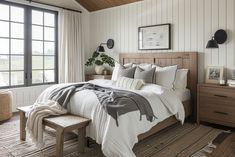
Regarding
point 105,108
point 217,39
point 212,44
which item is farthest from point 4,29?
point 217,39

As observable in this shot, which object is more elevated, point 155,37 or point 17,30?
point 17,30

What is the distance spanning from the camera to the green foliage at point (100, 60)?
16.8 feet

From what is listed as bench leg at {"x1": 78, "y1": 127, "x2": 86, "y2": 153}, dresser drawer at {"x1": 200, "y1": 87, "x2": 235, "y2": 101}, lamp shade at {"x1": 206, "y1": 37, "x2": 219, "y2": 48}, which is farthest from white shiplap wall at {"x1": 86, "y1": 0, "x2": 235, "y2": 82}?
bench leg at {"x1": 78, "y1": 127, "x2": 86, "y2": 153}

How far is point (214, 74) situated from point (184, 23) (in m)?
1.13

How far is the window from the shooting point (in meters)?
4.22

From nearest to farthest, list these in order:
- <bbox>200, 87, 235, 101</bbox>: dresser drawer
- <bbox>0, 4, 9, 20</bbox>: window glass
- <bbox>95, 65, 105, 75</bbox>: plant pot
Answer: <bbox>200, 87, 235, 101</bbox>: dresser drawer → <bbox>0, 4, 9, 20</bbox>: window glass → <bbox>95, 65, 105, 75</bbox>: plant pot

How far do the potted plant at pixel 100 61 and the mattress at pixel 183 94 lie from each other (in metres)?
2.02

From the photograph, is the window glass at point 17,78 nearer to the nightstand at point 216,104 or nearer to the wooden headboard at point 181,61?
the wooden headboard at point 181,61

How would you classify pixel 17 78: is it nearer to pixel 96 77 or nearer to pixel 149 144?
pixel 96 77

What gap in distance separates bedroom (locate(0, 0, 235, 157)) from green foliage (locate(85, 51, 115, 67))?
0.09 feet

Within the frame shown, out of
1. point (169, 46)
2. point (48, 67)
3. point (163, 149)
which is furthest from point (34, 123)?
point (169, 46)

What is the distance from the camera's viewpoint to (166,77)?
363 cm

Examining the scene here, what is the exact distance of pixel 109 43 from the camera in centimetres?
528

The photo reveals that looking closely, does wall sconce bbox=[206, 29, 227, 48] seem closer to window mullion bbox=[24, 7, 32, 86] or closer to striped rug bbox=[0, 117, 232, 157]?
striped rug bbox=[0, 117, 232, 157]
